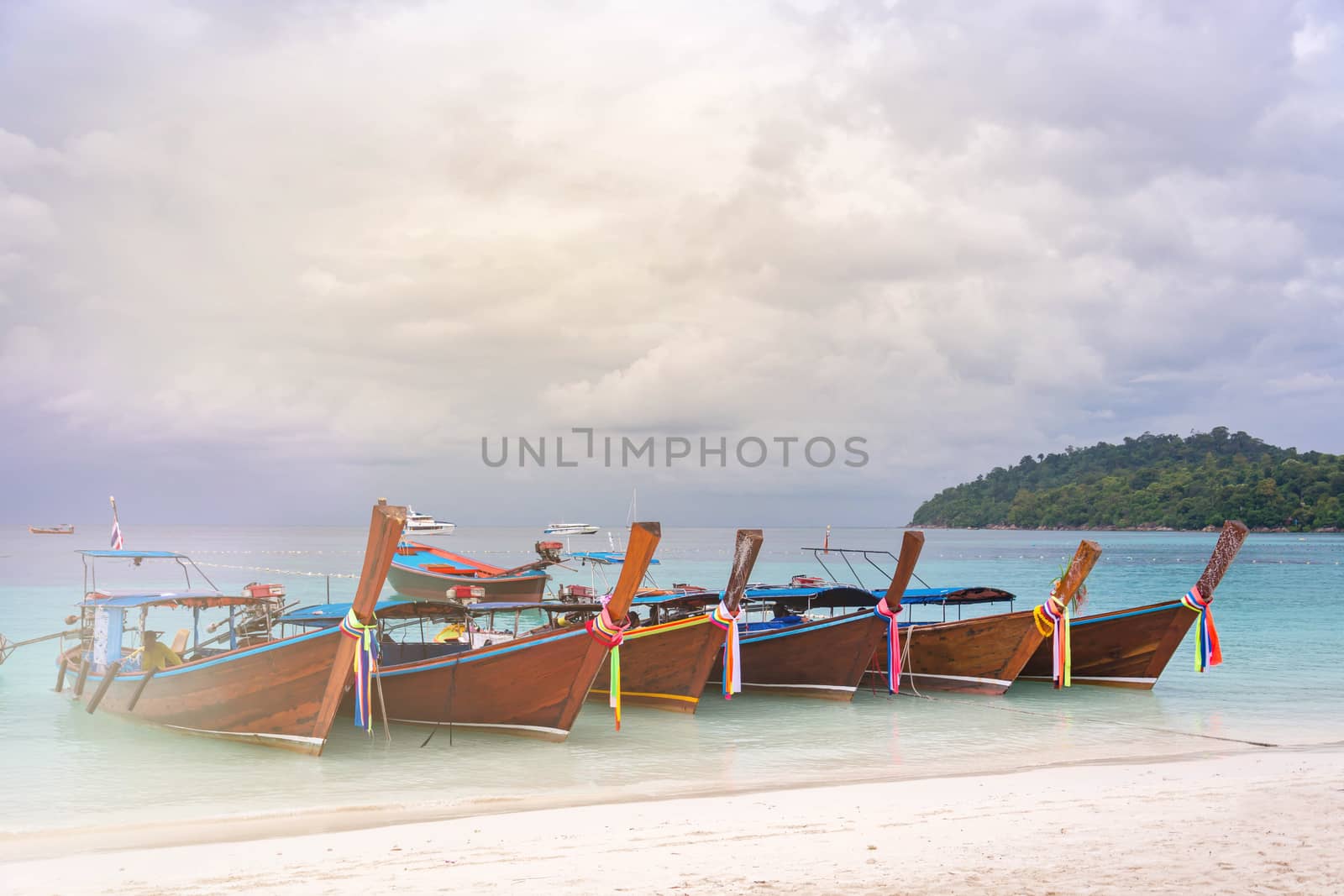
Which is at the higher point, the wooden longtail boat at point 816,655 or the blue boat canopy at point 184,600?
the blue boat canopy at point 184,600

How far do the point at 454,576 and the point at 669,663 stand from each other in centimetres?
1894

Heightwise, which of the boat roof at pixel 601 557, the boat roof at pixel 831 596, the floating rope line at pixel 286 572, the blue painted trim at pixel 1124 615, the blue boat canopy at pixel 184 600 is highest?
the boat roof at pixel 601 557

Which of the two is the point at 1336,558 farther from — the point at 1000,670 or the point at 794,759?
the point at 794,759

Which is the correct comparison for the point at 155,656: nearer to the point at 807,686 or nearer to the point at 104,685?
the point at 104,685

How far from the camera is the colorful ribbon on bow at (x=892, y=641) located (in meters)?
14.9

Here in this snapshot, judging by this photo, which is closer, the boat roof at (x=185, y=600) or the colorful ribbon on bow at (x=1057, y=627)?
the boat roof at (x=185, y=600)

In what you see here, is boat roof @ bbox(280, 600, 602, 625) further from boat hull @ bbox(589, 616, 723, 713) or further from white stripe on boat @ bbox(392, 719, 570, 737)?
white stripe on boat @ bbox(392, 719, 570, 737)

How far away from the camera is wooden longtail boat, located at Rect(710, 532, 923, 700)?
15.2 m

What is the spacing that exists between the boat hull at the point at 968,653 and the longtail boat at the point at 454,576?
1359cm

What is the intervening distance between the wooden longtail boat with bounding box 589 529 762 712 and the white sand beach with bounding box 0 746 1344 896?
14.7 ft

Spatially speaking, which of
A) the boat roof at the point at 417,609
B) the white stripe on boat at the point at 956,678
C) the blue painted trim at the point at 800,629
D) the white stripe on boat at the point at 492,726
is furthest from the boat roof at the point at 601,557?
the white stripe on boat at the point at 492,726

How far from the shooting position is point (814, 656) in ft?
51.4

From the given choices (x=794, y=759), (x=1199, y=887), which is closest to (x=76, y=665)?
(x=794, y=759)

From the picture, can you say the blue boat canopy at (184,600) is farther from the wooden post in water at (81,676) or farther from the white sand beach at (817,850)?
the white sand beach at (817,850)
